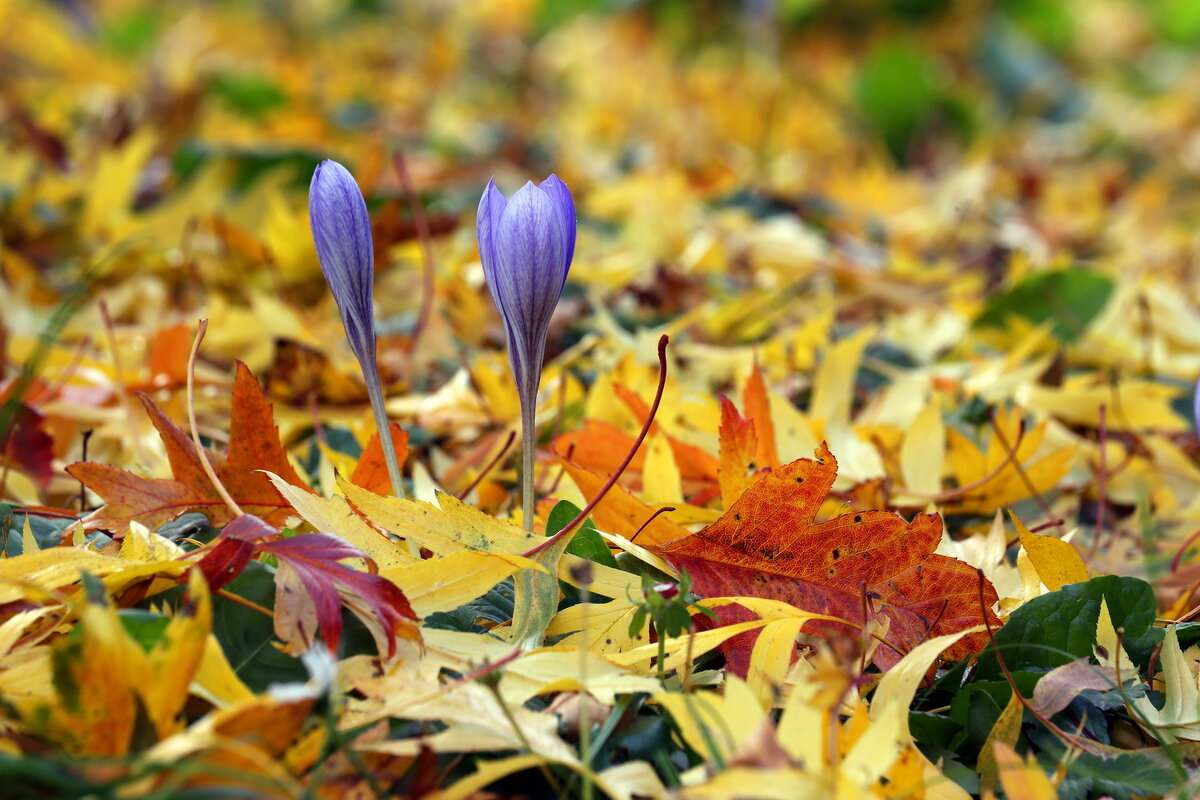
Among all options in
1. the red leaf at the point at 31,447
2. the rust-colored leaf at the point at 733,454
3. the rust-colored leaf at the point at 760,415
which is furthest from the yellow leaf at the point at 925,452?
the red leaf at the point at 31,447

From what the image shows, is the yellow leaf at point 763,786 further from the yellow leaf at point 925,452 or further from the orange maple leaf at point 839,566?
the yellow leaf at point 925,452

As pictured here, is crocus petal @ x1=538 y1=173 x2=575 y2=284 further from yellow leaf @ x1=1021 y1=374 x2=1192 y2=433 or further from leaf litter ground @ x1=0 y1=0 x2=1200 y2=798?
yellow leaf @ x1=1021 y1=374 x2=1192 y2=433

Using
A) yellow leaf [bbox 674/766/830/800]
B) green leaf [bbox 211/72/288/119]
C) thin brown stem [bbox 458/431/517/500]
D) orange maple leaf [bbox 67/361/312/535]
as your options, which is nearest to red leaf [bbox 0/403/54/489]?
orange maple leaf [bbox 67/361/312/535]

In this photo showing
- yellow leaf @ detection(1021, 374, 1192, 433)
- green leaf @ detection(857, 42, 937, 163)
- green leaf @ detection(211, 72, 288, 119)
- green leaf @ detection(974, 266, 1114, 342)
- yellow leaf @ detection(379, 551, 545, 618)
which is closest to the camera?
yellow leaf @ detection(379, 551, 545, 618)

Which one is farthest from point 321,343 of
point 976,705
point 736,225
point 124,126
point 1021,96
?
point 1021,96

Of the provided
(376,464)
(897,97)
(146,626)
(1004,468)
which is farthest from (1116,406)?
(897,97)

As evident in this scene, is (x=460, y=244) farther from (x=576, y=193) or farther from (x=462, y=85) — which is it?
(x=462, y=85)

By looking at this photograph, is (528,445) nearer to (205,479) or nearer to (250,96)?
(205,479)
